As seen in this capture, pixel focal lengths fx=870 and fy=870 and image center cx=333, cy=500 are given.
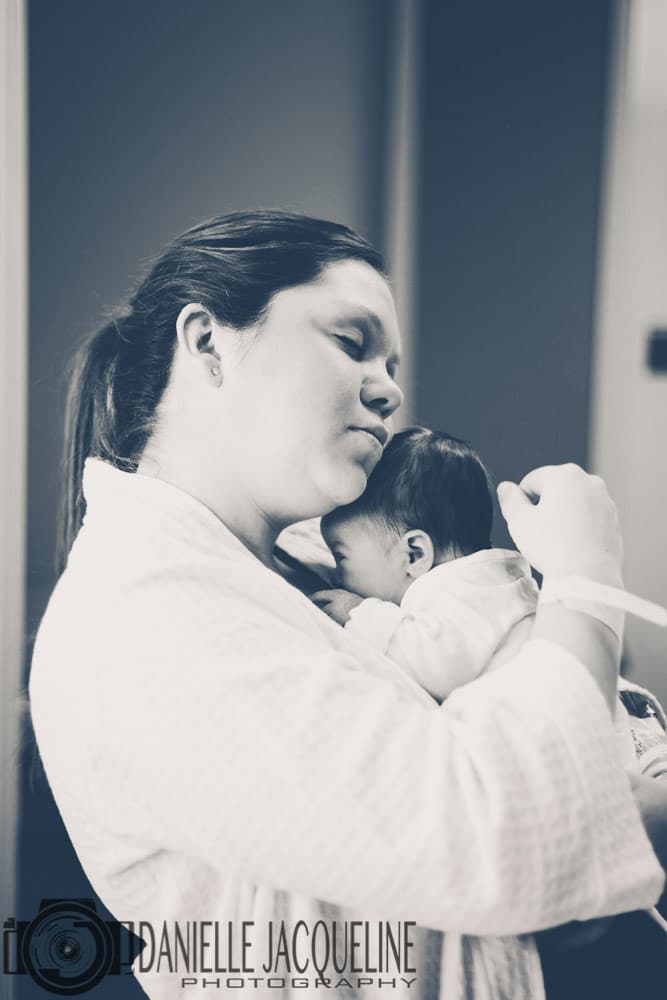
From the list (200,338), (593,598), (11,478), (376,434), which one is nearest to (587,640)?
(593,598)

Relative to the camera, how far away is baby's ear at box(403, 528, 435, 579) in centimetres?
72

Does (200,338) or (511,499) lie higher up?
(200,338)

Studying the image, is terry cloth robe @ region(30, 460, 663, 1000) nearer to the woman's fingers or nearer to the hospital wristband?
the hospital wristband

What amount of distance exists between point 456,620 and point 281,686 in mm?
215

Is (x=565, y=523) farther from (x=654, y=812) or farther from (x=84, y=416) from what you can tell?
(x=84, y=416)

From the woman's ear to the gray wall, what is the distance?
19 cm

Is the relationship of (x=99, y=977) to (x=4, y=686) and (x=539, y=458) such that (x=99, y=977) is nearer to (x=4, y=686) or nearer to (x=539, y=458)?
(x=4, y=686)

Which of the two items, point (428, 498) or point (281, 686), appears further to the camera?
point (428, 498)

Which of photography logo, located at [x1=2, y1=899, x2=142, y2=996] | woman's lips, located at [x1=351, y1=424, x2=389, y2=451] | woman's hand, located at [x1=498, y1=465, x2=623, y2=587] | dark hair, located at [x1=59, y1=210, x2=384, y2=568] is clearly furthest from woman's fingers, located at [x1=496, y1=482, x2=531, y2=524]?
photography logo, located at [x1=2, y1=899, x2=142, y2=996]

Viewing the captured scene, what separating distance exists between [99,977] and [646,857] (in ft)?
1.51

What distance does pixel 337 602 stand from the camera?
724 mm

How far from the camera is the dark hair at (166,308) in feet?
2.21

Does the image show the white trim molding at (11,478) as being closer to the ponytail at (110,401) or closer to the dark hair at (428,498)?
the ponytail at (110,401)

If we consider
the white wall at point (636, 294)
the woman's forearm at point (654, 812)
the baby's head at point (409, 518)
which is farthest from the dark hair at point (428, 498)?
the woman's forearm at point (654, 812)
